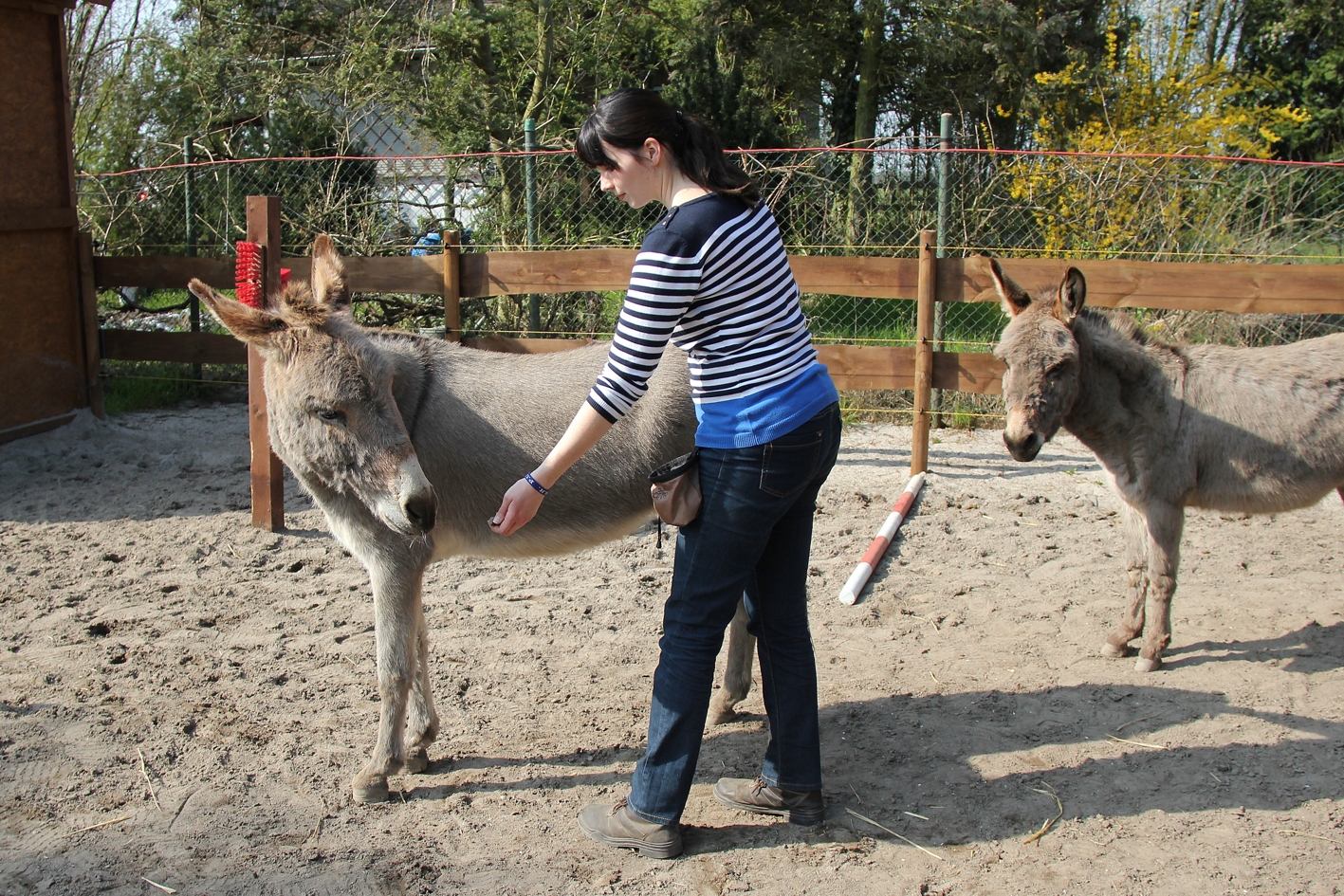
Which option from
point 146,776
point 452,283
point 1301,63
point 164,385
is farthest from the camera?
point 1301,63

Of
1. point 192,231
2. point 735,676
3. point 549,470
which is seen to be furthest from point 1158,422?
point 192,231

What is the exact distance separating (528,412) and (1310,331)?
799cm

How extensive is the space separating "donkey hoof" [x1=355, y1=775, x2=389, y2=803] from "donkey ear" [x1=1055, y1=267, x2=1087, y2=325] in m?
3.40

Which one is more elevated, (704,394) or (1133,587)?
(704,394)

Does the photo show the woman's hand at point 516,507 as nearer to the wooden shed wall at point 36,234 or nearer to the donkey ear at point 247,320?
the donkey ear at point 247,320

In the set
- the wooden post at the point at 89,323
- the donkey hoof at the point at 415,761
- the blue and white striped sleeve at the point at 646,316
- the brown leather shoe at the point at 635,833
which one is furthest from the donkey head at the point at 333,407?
the wooden post at the point at 89,323

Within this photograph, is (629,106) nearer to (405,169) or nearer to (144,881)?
(144,881)

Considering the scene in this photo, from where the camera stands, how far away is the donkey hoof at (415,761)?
331 centimetres

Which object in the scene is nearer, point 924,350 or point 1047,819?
point 1047,819

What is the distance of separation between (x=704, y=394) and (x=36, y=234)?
7.24 m

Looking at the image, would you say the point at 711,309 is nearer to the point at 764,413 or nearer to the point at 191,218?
the point at 764,413

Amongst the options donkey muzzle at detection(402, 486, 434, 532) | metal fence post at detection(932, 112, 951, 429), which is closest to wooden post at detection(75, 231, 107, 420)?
donkey muzzle at detection(402, 486, 434, 532)

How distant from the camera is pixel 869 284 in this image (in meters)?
6.69

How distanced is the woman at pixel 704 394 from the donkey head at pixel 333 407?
1.68 feet
